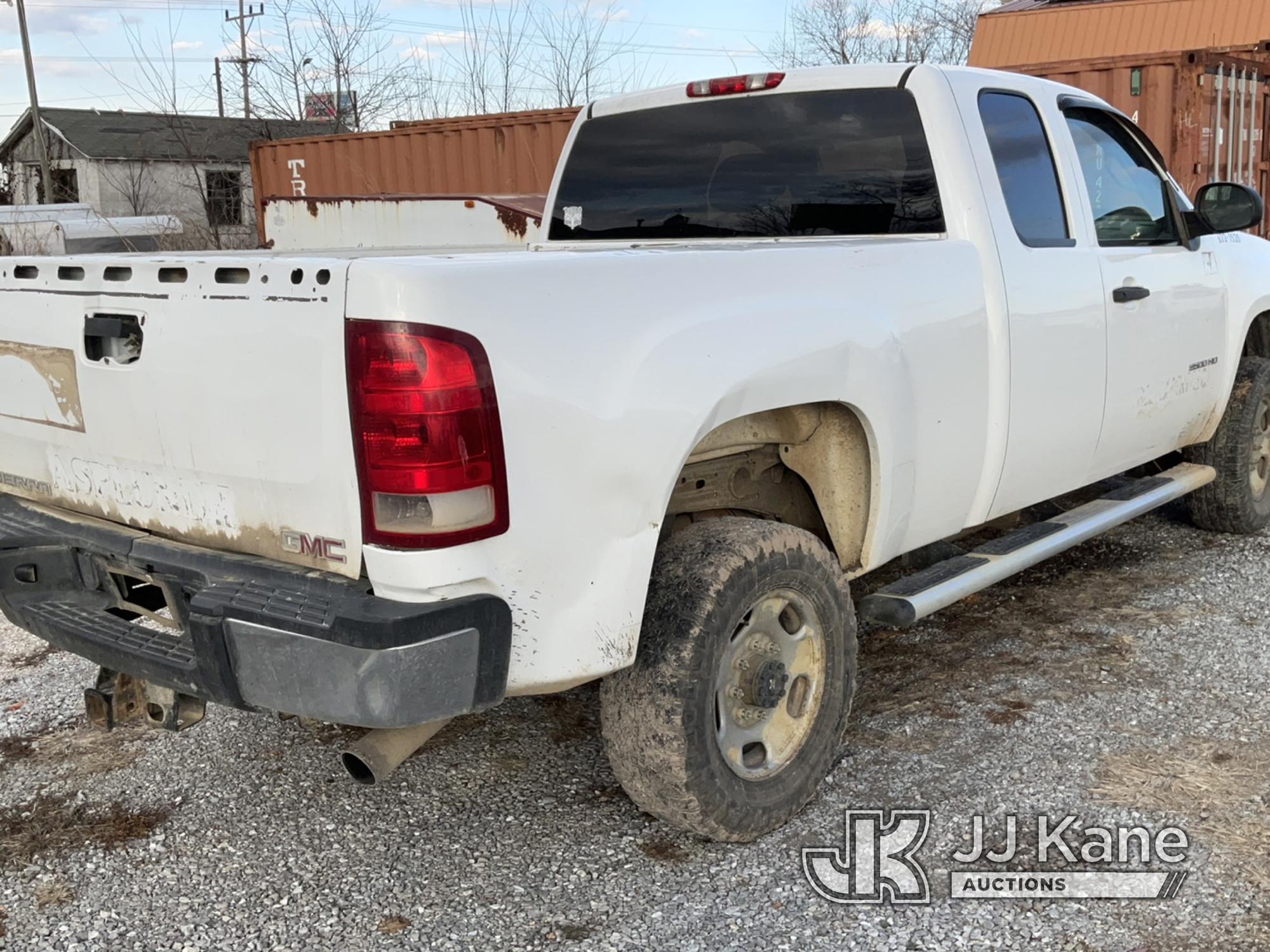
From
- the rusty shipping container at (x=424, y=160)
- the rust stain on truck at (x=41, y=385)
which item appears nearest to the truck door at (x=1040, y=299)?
the rust stain on truck at (x=41, y=385)

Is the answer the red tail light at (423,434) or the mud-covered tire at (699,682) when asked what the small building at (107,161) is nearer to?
the mud-covered tire at (699,682)

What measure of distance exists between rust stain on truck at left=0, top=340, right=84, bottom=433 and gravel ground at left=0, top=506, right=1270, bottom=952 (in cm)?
116

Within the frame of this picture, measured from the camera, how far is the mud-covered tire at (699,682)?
285 cm

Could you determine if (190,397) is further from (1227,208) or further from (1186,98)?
(1186,98)

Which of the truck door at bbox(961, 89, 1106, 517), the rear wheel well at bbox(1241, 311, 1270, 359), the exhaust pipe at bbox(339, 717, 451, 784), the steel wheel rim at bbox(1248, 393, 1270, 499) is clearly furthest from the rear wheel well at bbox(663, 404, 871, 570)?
the rear wheel well at bbox(1241, 311, 1270, 359)

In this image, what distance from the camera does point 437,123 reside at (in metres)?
14.0

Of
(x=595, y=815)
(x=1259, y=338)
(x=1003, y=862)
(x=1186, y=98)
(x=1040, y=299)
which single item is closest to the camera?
(x=1003, y=862)

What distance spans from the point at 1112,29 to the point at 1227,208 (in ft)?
42.8

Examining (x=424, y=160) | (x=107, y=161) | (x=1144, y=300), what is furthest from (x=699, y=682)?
(x=107, y=161)

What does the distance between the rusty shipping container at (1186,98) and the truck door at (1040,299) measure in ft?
20.2

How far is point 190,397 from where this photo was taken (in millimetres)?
2676

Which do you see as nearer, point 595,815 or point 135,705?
point 135,705

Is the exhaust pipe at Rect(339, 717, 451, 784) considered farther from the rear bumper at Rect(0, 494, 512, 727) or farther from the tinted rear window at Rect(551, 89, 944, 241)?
the tinted rear window at Rect(551, 89, 944, 241)

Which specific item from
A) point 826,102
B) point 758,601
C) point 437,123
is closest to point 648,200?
point 826,102
